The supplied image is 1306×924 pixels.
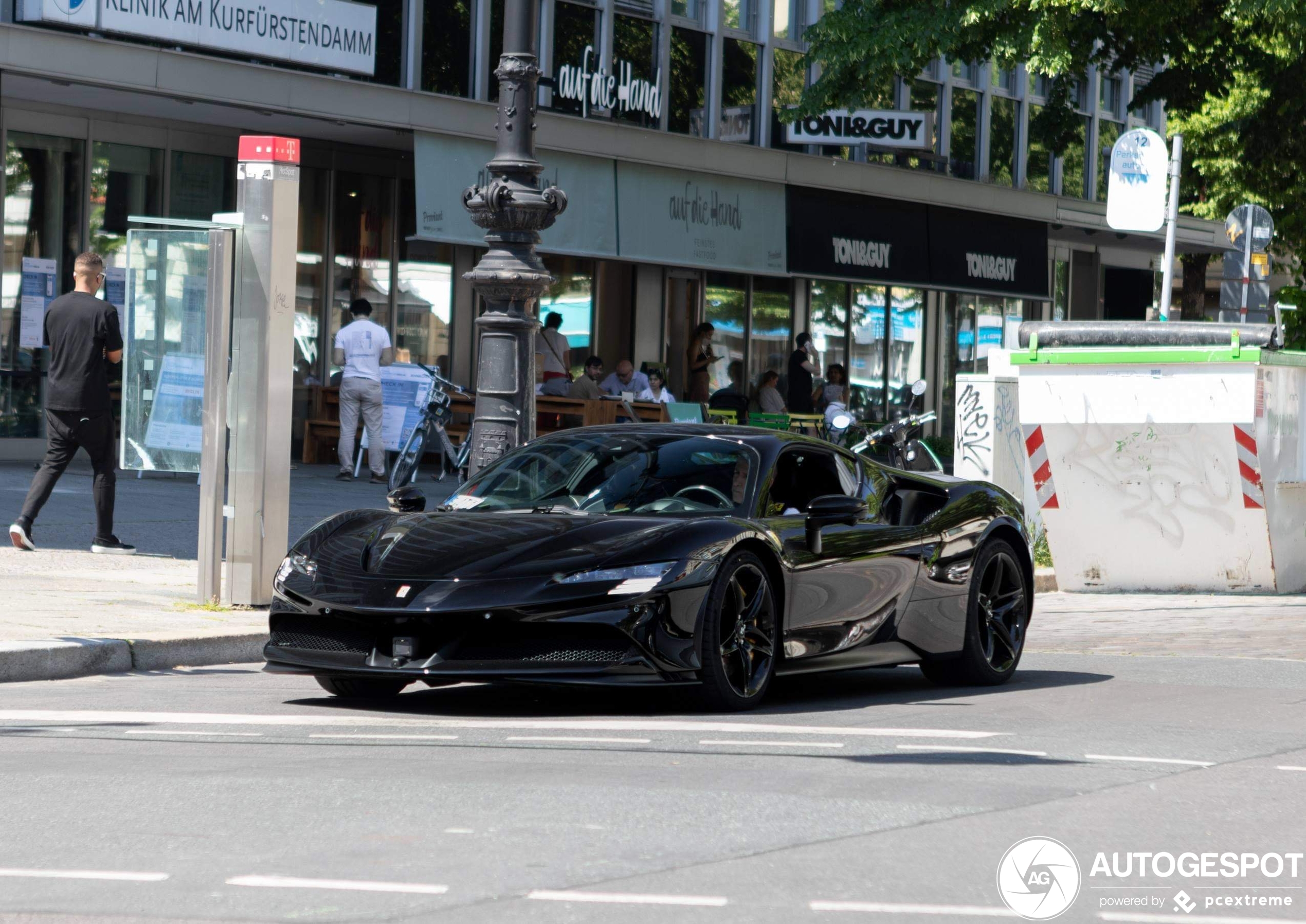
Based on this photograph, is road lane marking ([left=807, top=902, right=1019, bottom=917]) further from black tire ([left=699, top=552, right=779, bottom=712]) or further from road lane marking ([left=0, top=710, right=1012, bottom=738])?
black tire ([left=699, top=552, right=779, bottom=712])

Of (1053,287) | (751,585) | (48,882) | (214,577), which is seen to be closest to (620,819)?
(48,882)

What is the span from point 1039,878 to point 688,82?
873 inches

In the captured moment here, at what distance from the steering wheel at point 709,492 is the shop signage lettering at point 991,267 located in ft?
76.1

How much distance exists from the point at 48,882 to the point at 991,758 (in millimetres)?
3411

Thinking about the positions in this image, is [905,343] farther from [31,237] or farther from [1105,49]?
[31,237]

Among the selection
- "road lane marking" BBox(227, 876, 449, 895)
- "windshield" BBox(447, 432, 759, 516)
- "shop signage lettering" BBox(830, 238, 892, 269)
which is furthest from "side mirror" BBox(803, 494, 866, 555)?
"shop signage lettering" BBox(830, 238, 892, 269)

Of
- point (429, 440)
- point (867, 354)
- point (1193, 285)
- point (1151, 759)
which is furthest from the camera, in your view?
point (1193, 285)

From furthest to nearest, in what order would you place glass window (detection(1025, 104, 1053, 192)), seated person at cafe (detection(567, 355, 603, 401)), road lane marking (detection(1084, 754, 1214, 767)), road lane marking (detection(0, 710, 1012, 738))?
glass window (detection(1025, 104, 1053, 192)) < seated person at cafe (detection(567, 355, 603, 401)) < road lane marking (detection(0, 710, 1012, 738)) < road lane marking (detection(1084, 754, 1214, 767))

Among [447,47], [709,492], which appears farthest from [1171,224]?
[709,492]

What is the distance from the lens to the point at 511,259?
1138cm

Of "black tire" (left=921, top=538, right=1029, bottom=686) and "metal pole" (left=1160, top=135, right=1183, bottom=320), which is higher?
"metal pole" (left=1160, top=135, right=1183, bottom=320)

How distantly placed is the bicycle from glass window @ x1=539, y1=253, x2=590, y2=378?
5.24 metres

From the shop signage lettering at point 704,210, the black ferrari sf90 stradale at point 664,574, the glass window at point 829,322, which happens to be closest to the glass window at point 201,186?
the shop signage lettering at point 704,210

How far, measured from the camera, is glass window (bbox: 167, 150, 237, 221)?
2111cm
